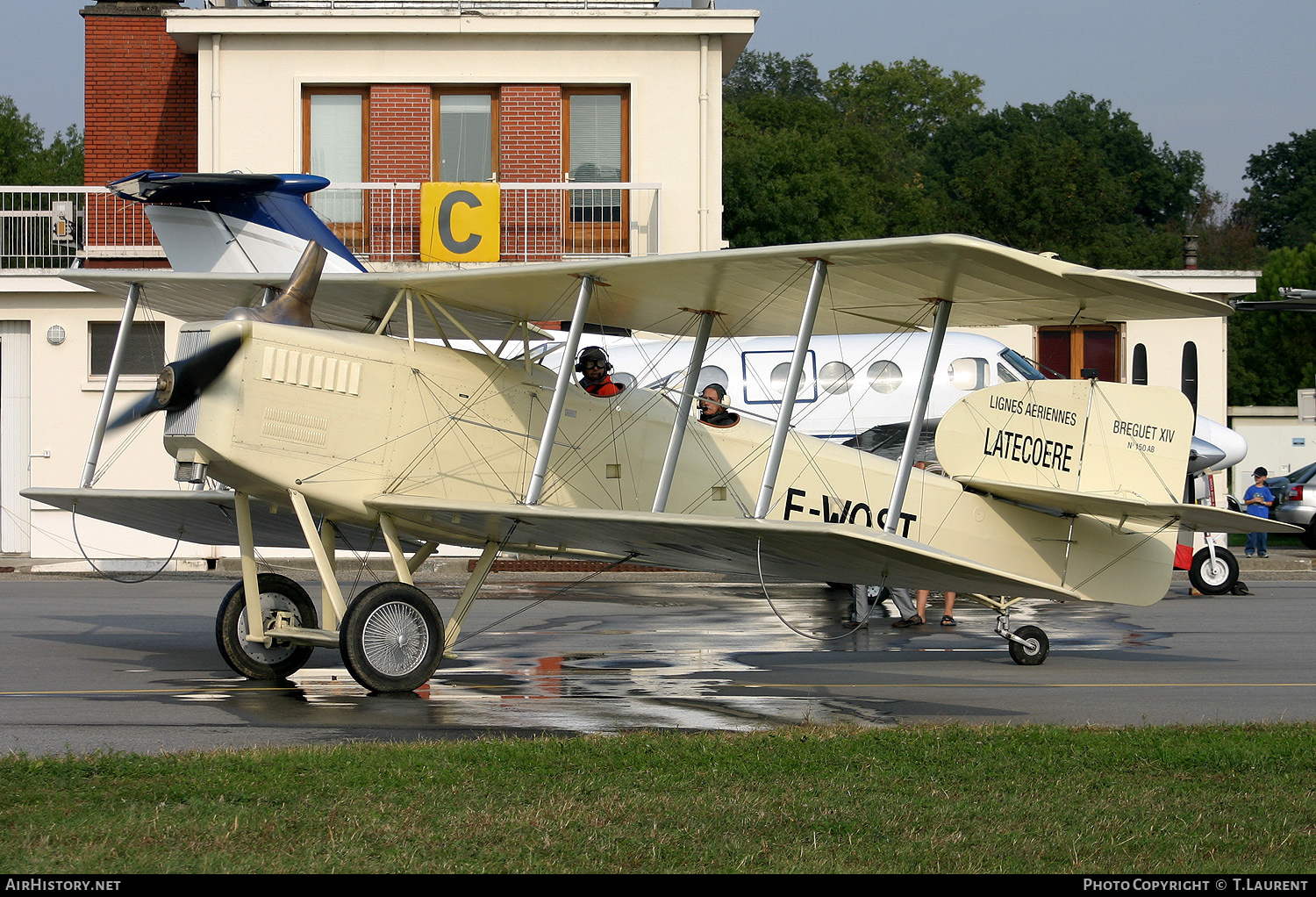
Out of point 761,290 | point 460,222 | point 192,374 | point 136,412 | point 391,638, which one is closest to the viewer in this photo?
point 192,374

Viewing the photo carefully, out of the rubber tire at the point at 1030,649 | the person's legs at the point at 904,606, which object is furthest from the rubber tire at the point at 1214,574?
the rubber tire at the point at 1030,649

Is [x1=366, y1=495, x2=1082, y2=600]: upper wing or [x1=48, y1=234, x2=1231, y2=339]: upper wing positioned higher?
[x1=48, y1=234, x2=1231, y2=339]: upper wing

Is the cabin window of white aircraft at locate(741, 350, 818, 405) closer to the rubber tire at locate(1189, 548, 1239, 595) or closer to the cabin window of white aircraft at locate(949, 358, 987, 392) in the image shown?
the cabin window of white aircraft at locate(949, 358, 987, 392)

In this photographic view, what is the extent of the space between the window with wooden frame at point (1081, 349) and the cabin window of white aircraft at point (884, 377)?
8.88m

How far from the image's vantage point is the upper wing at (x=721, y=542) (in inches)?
356

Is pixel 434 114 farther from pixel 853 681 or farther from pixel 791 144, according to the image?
pixel 791 144

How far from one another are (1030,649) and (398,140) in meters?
16.3

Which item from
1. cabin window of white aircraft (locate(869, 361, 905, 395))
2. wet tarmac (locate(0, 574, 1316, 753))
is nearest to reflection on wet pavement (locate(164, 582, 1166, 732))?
wet tarmac (locate(0, 574, 1316, 753))

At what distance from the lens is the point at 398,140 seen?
2452 cm

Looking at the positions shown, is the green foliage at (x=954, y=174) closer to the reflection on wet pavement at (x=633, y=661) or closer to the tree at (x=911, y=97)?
the tree at (x=911, y=97)

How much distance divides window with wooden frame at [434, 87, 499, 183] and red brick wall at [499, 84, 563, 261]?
0.25m

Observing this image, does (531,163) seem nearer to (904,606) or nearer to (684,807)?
(904,606)

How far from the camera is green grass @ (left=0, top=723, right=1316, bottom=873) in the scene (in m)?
5.25

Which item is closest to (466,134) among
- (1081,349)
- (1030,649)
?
(1081,349)
